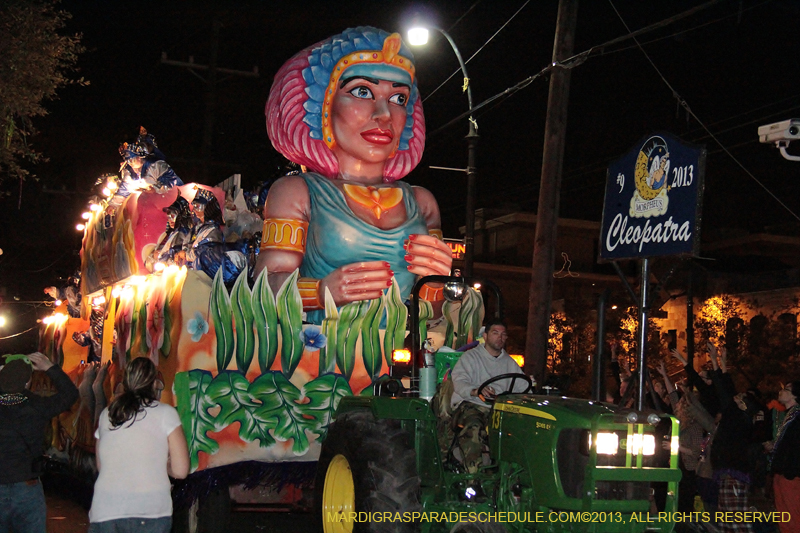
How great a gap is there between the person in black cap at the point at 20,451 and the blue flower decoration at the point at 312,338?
9.89 feet

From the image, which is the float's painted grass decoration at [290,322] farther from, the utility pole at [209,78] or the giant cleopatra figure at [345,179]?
the utility pole at [209,78]

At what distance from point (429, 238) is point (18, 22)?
710 centimetres

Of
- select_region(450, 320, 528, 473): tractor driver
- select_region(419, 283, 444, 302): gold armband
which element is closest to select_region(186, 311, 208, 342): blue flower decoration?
select_region(419, 283, 444, 302): gold armband

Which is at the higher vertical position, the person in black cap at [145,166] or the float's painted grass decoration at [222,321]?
the person in black cap at [145,166]

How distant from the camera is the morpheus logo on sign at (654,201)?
7047 millimetres

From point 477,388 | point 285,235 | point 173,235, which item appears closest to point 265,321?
point 285,235

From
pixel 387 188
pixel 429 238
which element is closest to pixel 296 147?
pixel 387 188

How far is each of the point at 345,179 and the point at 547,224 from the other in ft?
9.49

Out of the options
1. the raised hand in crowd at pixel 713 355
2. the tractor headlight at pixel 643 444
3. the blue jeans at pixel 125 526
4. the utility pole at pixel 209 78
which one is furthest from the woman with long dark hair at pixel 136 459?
the utility pole at pixel 209 78

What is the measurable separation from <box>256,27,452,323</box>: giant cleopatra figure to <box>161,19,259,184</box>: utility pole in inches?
438

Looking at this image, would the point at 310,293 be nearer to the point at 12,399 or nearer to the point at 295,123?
the point at 295,123

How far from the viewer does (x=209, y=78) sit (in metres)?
21.0

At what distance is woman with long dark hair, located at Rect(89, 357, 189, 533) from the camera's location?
4621mm

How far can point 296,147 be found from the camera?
9.53m
